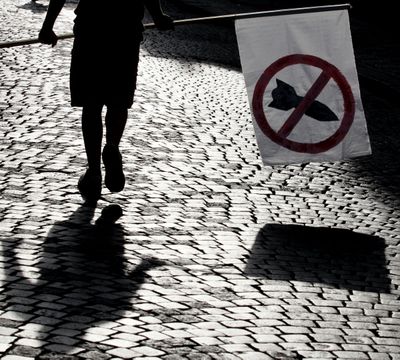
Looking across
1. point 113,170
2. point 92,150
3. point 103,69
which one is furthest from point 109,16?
point 113,170

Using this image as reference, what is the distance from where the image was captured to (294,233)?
Answer: 23.1 feet

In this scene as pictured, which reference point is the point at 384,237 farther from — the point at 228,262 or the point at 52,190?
the point at 52,190

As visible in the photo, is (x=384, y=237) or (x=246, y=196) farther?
(x=246, y=196)

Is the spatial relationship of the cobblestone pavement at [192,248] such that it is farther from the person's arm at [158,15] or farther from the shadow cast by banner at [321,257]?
the person's arm at [158,15]

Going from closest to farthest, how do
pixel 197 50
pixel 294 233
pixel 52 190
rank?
pixel 294 233 → pixel 52 190 → pixel 197 50

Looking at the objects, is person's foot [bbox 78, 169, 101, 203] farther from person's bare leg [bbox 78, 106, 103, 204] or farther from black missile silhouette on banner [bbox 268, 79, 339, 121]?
black missile silhouette on banner [bbox 268, 79, 339, 121]

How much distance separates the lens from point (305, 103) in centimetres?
768

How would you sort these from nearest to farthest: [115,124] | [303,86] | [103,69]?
[103,69] < [115,124] < [303,86]

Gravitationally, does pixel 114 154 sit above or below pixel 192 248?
above

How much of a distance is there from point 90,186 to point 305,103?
1.48 m

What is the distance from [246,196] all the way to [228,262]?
1.70 m

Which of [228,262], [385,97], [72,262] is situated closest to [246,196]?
[228,262]

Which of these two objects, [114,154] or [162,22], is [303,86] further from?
[114,154]

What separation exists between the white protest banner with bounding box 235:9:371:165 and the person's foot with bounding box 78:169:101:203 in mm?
1158
